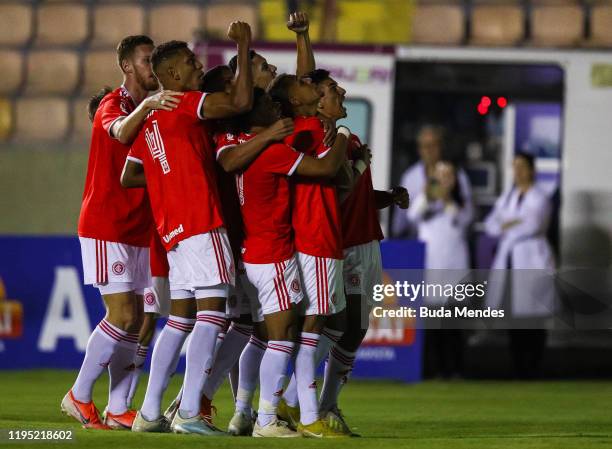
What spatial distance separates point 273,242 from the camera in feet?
22.2

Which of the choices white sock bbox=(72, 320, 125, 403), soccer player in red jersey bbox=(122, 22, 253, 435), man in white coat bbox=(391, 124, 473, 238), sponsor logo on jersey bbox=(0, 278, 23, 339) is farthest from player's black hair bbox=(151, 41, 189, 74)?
man in white coat bbox=(391, 124, 473, 238)

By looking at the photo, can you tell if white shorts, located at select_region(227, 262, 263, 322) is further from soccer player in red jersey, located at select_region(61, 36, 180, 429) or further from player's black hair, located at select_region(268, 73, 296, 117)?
player's black hair, located at select_region(268, 73, 296, 117)

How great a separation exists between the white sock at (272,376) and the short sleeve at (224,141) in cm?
99

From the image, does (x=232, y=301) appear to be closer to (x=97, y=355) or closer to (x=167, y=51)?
(x=97, y=355)

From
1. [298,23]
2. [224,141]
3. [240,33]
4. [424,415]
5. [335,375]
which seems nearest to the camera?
[240,33]

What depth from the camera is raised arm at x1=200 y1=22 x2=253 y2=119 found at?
21.3 feet

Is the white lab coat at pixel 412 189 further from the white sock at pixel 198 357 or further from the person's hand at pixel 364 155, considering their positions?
the white sock at pixel 198 357

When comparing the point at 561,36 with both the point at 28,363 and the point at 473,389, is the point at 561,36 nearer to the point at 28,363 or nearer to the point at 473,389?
the point at 473,389

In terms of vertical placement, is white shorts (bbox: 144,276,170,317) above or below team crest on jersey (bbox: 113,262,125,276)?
below

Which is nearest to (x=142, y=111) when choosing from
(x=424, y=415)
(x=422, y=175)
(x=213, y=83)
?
(x=213, y=83)

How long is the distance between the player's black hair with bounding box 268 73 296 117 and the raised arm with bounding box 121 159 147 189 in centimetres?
78

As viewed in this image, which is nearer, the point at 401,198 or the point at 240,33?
the point at 240,33

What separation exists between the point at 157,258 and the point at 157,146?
935mm

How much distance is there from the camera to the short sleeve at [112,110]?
7090 millimetres
